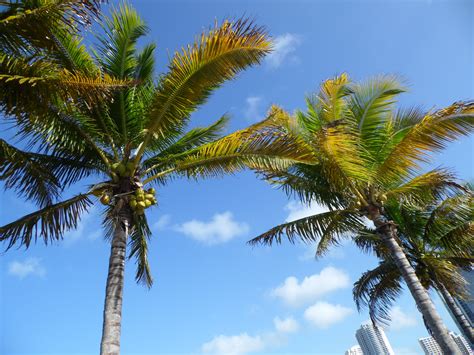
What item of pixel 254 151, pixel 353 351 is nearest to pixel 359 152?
pixel 254 151

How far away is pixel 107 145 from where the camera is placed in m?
8.12

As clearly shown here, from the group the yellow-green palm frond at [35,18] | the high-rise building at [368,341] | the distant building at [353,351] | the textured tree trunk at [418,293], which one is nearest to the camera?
the yellow-green palm frond at [35,18]

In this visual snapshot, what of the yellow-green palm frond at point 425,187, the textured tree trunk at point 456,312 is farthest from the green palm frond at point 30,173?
the textured tree trunk at point 456,312

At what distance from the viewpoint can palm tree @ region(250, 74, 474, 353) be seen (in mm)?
8500

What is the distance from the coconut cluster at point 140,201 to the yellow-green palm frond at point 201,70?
2.78 ft

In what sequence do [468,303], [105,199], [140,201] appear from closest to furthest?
[105,199] < [140,201] < [468,303]

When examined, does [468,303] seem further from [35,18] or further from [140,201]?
[35,18]

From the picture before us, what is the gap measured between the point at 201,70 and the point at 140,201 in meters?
2.58

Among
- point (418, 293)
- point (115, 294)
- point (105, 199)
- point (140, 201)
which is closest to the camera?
point (115, 294)

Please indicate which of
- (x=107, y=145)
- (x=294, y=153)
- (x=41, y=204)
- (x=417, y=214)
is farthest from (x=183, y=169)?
(x=417, y=214)

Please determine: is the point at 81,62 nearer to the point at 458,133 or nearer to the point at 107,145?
the point at 107,145

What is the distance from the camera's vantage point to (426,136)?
880cm

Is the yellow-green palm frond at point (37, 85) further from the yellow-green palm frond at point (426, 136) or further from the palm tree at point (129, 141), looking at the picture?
the yellow-green palm frond at point (426, 136)

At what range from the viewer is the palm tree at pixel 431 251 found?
37.2 ft
